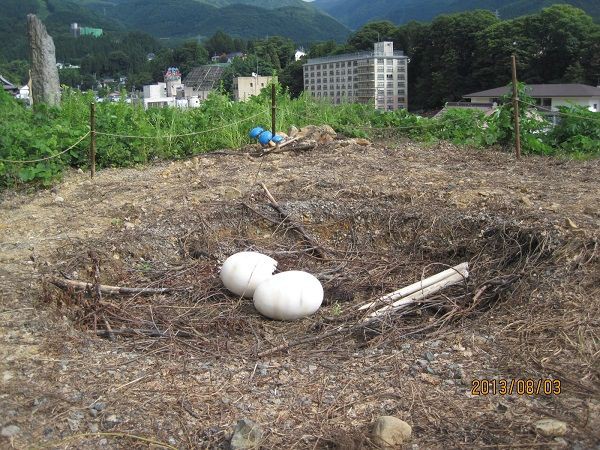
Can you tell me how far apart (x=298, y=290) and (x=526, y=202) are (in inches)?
98.9

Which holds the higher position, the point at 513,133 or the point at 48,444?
the point at 513,133

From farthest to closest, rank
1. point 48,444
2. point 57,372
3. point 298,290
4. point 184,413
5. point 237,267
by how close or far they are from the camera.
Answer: point 237,267 → point 298,290 → point 57,372 → point 184,413 → point 48,444

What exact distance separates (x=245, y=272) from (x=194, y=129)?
5.58 meters

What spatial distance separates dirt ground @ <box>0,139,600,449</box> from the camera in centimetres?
301

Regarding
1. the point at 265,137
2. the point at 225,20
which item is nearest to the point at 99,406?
the point at 265,137

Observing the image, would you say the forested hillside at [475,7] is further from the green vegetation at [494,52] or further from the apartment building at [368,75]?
the apartment building at [368,75]

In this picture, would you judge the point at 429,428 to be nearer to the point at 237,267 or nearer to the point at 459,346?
the point at 459,346

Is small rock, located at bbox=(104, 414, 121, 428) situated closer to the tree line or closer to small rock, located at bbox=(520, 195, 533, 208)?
small rock, located at bbox=(520, 195, 533, 208)

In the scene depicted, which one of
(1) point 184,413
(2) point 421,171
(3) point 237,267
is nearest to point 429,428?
(1) point 184,413

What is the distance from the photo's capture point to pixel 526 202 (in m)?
5.81

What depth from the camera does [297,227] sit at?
6.05m

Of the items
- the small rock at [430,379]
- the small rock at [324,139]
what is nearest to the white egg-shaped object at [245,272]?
the small rock at [430,379]

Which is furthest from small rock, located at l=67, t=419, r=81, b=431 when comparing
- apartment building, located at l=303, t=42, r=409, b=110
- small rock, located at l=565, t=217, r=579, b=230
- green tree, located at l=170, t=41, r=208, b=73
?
green tree, located at l=170, t=41, r=208, b=73

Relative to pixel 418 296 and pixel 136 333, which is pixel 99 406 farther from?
pixel 418 296
